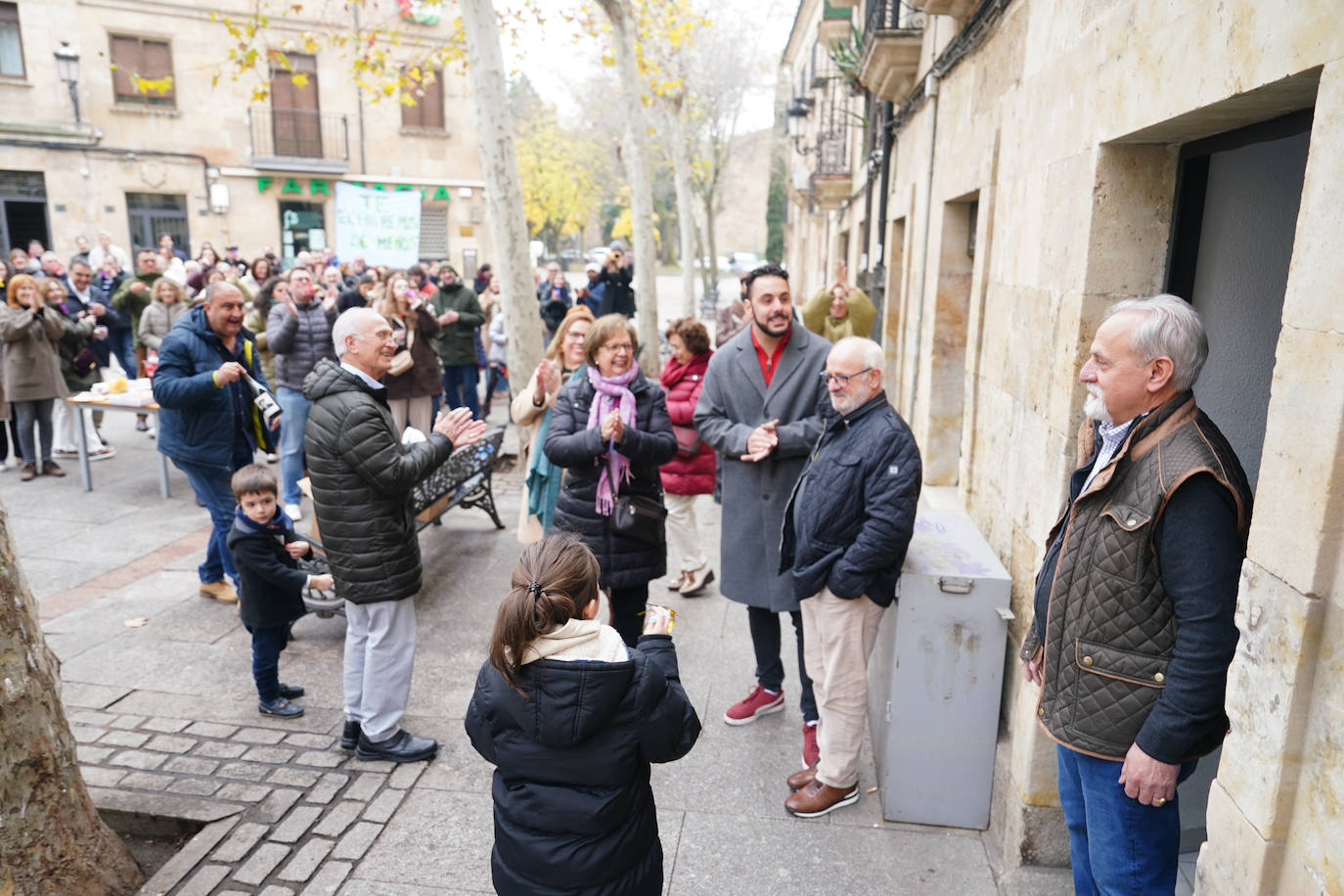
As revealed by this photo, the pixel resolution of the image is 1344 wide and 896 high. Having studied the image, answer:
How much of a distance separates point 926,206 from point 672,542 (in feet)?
10.3

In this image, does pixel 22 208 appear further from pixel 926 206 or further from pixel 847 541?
pixel 847 541

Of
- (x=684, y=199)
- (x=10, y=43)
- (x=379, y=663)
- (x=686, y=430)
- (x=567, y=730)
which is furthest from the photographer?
→ (x=10, y=43)

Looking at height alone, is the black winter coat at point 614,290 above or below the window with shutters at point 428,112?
below

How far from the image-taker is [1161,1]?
7.86ft

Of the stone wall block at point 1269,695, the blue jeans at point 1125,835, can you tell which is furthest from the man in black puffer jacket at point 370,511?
the stone wall block at point 1269,695

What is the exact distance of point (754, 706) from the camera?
455cm

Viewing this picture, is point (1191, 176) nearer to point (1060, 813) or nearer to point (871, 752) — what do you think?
point (1060, 813)

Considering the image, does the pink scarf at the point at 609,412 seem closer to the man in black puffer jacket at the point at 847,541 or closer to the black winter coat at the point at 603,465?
the black winter coat at the point at 603,465

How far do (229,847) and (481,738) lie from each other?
186cm

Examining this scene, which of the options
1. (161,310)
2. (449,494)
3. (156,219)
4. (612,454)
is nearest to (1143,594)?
(612,454)

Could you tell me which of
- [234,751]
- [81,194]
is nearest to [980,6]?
[234,751]

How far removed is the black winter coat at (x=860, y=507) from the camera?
3416 millimetres

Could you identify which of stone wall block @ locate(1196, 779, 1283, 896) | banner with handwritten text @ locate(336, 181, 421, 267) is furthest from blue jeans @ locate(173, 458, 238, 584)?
banner with handwritten text @ locate(336, 181, 421, 267)

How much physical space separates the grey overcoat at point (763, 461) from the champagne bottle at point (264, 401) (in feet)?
9.51
